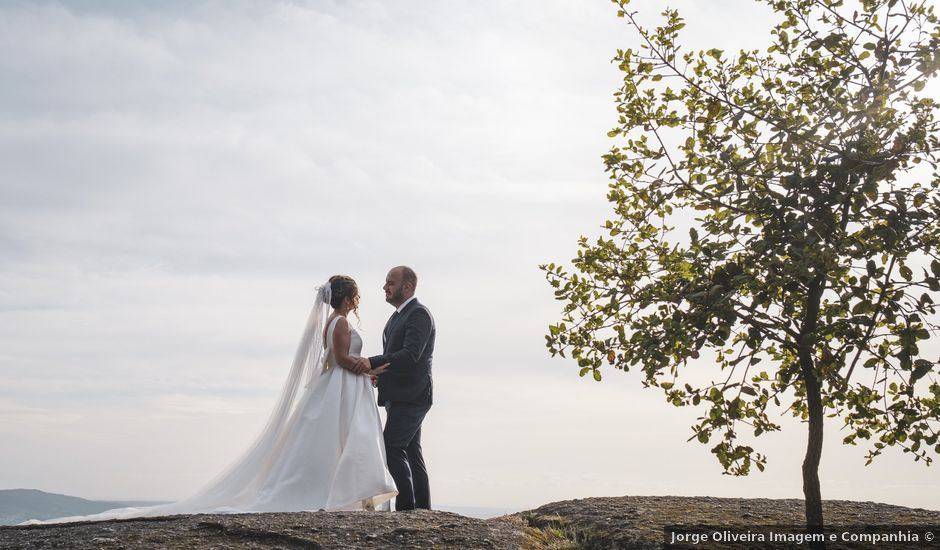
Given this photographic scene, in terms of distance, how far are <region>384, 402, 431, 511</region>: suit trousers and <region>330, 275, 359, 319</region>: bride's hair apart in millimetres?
1681

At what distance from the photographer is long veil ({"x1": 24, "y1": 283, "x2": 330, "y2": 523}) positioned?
1250cm

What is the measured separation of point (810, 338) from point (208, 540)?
676cm

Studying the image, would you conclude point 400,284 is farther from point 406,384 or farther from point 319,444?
point 319,444

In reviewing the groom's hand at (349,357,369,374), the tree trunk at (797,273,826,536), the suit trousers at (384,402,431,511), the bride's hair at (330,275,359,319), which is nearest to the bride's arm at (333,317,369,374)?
the groom's hand at (349,357,369,374)

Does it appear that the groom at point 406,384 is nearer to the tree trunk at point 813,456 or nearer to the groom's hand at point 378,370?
the groom's hand at point 378,370

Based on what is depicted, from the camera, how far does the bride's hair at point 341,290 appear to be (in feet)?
42.9

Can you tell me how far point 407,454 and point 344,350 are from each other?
5.88 feet

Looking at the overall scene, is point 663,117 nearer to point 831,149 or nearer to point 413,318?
point 831,149

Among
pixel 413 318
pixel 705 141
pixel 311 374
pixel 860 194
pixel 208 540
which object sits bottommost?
pixel 208 540

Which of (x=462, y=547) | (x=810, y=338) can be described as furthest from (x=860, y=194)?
(x=462, y=547)

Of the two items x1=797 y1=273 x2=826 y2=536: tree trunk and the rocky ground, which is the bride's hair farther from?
x1=797 y1=273 x2=826 y2=536: tree trunk

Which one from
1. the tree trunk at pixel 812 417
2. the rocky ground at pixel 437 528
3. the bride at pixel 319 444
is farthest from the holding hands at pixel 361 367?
the tree trunk at pixel 812 417

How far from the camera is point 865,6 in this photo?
10.6 m

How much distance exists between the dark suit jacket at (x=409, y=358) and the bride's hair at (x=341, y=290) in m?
0.77
